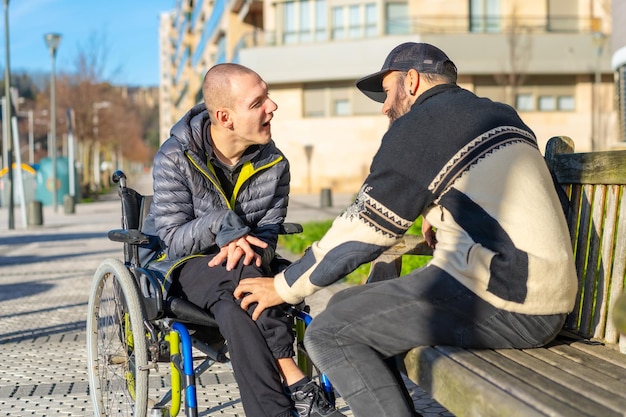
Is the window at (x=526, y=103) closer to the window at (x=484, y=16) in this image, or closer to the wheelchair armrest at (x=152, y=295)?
the window at (x=484, y=16)

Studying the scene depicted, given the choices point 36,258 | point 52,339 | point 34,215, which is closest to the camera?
point 52,339

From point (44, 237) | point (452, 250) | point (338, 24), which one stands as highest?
point (338, 24)

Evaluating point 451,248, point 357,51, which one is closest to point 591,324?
point 451,248

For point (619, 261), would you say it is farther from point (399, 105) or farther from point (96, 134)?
point (96, 134)

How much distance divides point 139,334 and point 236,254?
46cm

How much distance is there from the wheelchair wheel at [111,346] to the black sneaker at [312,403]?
0.72 metres

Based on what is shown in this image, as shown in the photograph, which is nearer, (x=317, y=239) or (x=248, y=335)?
(x=248, y=335)

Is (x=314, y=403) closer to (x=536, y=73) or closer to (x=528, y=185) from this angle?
(x=528, y=185)

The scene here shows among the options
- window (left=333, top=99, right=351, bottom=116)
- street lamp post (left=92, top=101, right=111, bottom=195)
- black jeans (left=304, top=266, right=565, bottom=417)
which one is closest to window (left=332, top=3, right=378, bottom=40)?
window (left=333, top=99, right=351, bottom=116)

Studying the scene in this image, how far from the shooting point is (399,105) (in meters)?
3.19

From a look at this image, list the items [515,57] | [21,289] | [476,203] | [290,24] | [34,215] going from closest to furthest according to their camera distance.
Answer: [476,203] < [21,289] < [34,215] < [515,57] < [290,24]

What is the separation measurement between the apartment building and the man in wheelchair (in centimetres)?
3640

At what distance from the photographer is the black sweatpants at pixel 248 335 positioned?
321 centimetres

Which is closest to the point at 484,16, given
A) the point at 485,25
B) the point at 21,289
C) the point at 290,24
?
the point at 485,25
